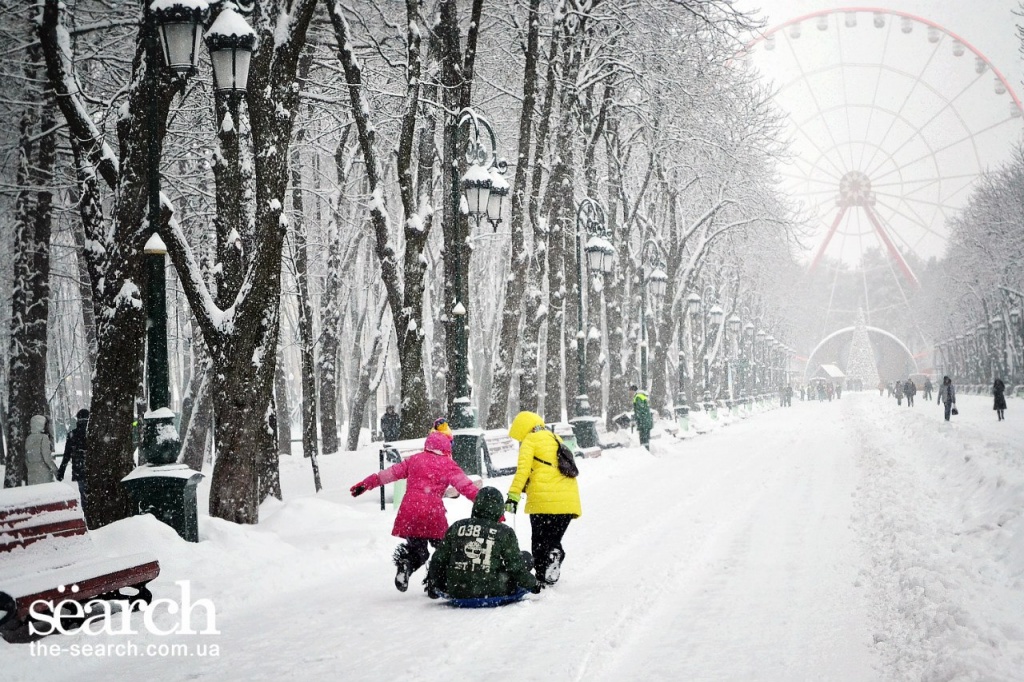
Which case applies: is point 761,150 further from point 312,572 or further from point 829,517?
point 312,572

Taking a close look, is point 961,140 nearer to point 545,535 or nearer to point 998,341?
point 998,341

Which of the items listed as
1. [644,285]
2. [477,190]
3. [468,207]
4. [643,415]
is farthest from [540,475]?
[644,285]

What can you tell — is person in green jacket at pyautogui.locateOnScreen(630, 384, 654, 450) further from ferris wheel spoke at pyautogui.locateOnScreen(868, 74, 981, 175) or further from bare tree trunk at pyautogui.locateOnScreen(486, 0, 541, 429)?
ferris wheel spoke at pyautogui.locateOnScreen(868, 74, 981, 175)

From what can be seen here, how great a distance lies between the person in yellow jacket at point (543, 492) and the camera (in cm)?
792

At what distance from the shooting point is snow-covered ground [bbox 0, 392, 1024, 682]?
5449 millimetres

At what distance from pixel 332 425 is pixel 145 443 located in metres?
18.1

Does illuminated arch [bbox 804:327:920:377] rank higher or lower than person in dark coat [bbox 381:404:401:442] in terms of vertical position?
higher

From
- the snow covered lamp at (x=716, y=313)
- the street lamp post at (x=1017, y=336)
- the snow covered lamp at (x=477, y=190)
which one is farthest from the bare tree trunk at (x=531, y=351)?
the street lamp post at (x=1017, y=336)

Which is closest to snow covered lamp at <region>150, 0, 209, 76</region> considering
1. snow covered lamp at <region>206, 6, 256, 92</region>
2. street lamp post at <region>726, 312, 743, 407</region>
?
snow covered lamp at <region>206, 6, 256, 92</region>

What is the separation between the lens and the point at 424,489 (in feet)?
25.2

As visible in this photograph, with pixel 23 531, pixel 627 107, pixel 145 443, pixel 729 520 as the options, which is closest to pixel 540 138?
pixel 627 107

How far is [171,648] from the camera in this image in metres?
6.21

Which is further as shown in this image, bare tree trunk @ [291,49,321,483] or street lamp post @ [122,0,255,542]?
bare tree trunk @ [291,49,321,483]

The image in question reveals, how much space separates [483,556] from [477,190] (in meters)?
7.82
